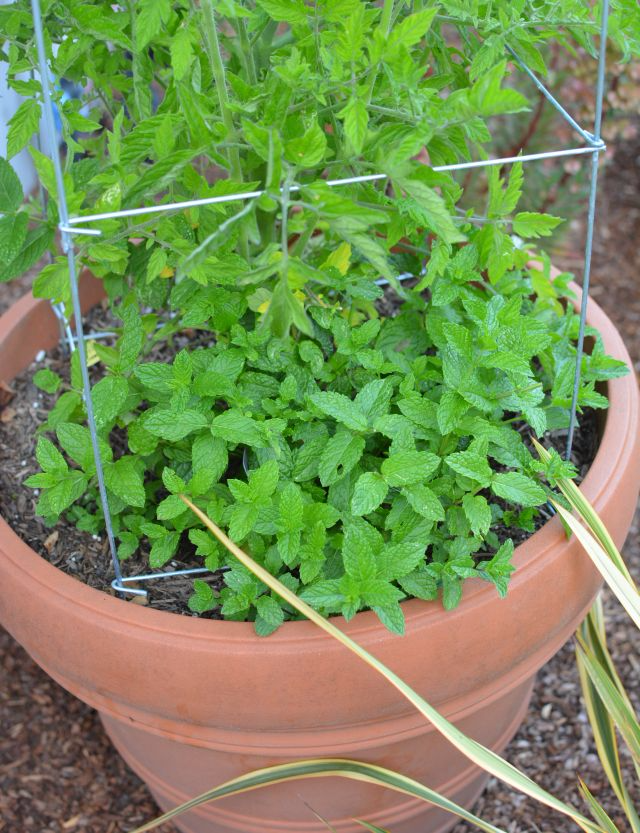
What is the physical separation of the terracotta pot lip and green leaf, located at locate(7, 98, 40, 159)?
47 cm

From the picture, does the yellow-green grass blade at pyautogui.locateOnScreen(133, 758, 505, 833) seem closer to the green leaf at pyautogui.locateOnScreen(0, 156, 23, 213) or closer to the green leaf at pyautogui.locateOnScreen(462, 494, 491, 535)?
the green leaf at pyautogui.locateOnScreen(462, 494, 491, 535)

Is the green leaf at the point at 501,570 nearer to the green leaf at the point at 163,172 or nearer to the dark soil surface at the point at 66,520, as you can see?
the dark soil surface at the point at 66,520

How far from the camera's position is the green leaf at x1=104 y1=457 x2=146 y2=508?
1.06 m

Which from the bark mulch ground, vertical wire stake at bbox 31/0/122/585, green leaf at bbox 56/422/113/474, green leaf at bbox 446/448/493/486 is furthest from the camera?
the bark mulch ground

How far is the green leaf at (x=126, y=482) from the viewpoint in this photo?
1064 millimetres

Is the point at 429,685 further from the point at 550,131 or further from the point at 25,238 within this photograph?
the point at 550,131

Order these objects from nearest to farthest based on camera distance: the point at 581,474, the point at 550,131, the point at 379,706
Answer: the point at 379,706 → the point at 581,474 → the point at 550,131

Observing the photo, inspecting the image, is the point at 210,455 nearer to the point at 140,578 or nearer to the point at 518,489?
the point at 140,578

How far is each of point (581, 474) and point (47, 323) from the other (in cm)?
90

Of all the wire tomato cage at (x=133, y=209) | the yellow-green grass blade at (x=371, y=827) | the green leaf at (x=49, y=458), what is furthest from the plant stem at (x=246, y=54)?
the yellow-green grass blade at (x=371, y=827)

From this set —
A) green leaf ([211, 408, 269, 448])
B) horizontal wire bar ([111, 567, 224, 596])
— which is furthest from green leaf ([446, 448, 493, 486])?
horizontal wire bar ([111, 567, 224, 596])

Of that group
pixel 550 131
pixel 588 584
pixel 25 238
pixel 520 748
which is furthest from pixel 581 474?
pixel 550 131

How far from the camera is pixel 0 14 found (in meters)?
1.02

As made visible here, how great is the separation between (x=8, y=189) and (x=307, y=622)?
604 mm
